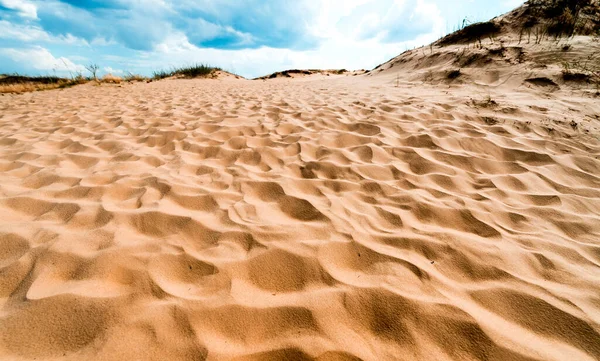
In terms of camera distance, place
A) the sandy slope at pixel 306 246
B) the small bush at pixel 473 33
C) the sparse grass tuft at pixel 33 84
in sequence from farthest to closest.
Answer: the sparse grass tuft at pixel 33 84, the small bush at pixel 473 33, the sandy slope at pixel 306 246

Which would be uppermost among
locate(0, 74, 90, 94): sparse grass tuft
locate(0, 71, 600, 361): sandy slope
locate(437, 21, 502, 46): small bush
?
locate(437, 21, 502, 46): small bush

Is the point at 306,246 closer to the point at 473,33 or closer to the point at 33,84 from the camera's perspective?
the point at 473,33

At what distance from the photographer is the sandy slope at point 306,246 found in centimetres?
102

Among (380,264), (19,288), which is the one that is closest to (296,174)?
(380,264)

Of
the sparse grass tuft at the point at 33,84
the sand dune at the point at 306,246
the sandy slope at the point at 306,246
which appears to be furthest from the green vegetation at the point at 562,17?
the sparse grass tuft at the point at 33,84

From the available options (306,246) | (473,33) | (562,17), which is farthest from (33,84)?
(562,17)

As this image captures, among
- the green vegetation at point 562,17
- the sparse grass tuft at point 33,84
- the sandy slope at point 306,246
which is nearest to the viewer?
the sandy slope at point 306,246

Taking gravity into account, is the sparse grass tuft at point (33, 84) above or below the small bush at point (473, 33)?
below

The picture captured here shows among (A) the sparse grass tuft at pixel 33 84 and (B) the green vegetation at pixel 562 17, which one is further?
(A) the sparse grass tuft at pixel 33 84

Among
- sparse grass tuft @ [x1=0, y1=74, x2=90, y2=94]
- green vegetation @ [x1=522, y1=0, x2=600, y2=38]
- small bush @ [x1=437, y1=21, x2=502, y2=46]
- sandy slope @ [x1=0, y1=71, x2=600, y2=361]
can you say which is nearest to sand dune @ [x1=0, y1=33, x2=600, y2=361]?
sandy slope @ [x1=0, y1=71, x2=600, y2=361]

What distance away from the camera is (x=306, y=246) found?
56.7 inches

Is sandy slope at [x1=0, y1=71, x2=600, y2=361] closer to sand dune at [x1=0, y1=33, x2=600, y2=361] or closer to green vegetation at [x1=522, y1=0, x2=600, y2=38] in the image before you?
sand dune at [x1=0, y1=33, x2=600, y2=361]

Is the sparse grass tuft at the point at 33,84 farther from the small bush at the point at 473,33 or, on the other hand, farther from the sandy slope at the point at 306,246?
the small bush at the point at 473,33

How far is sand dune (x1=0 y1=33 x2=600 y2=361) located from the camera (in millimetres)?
1024
